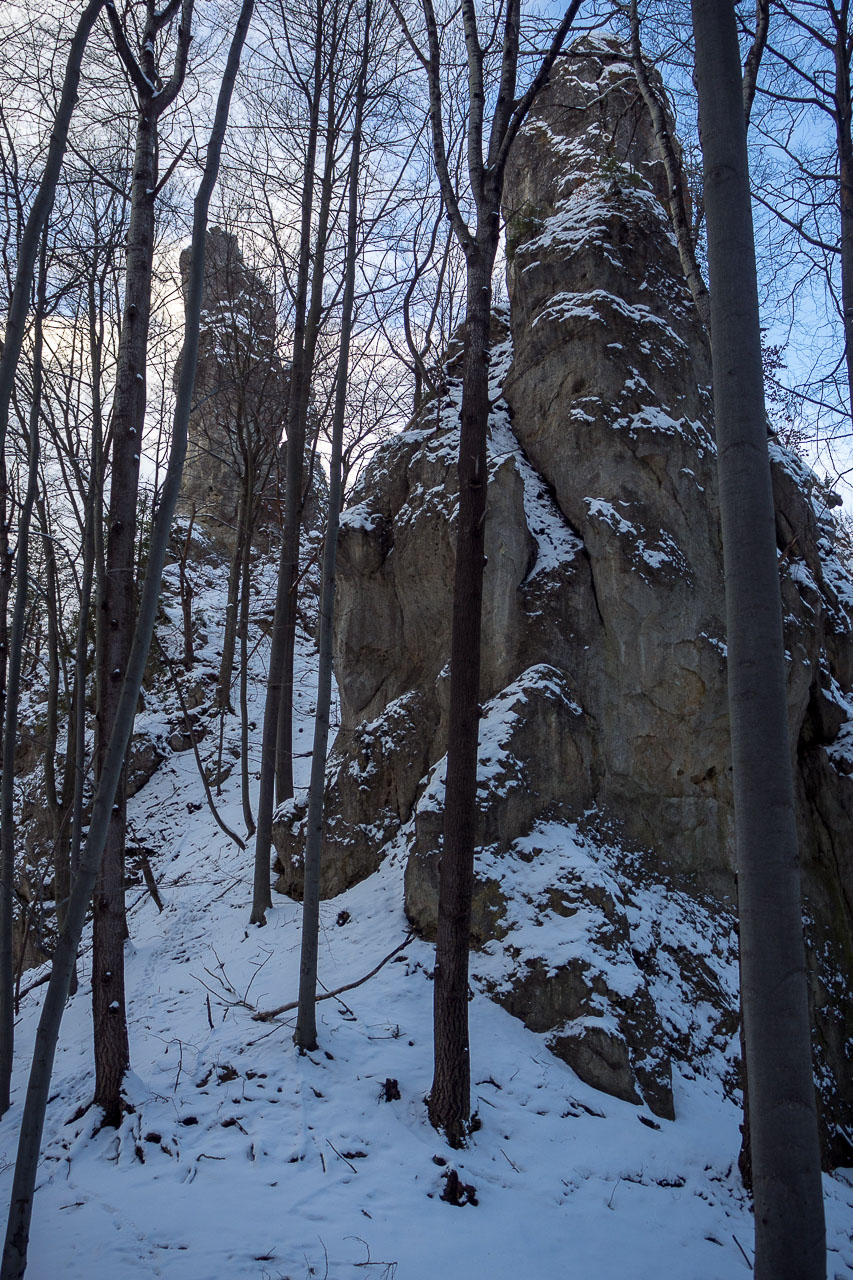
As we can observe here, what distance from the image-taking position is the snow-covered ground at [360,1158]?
416 cm

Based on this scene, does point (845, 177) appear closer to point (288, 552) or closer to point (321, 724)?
point (321, 724)

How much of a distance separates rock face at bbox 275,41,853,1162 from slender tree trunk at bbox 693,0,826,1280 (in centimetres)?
368

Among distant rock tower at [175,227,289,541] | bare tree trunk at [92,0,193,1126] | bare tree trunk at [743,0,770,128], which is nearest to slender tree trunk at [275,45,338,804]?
distant rock tower at [175,227,289,541]

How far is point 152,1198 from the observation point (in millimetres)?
4480

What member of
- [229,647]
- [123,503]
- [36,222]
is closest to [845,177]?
[36,222]

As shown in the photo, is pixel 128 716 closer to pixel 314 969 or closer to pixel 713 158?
pixel 314 969

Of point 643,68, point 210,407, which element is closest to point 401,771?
point 643,68

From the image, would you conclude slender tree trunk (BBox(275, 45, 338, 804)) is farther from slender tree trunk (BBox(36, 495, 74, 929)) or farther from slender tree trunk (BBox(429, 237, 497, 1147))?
slender tree trunk (BBox(429, 237, 497, 1147))

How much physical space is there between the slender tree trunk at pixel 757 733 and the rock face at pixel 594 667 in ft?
12.1

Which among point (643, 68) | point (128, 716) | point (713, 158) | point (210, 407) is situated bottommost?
point (128, 716)

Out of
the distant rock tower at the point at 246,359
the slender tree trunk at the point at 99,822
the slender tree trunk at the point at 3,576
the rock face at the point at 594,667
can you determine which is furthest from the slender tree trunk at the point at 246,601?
the slender tree trunk at the point at 99,822

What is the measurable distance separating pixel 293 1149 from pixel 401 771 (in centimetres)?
428

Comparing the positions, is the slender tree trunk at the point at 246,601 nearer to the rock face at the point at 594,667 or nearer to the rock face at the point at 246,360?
the rock face at the point at 246,360

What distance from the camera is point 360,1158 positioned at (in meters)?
4.85
